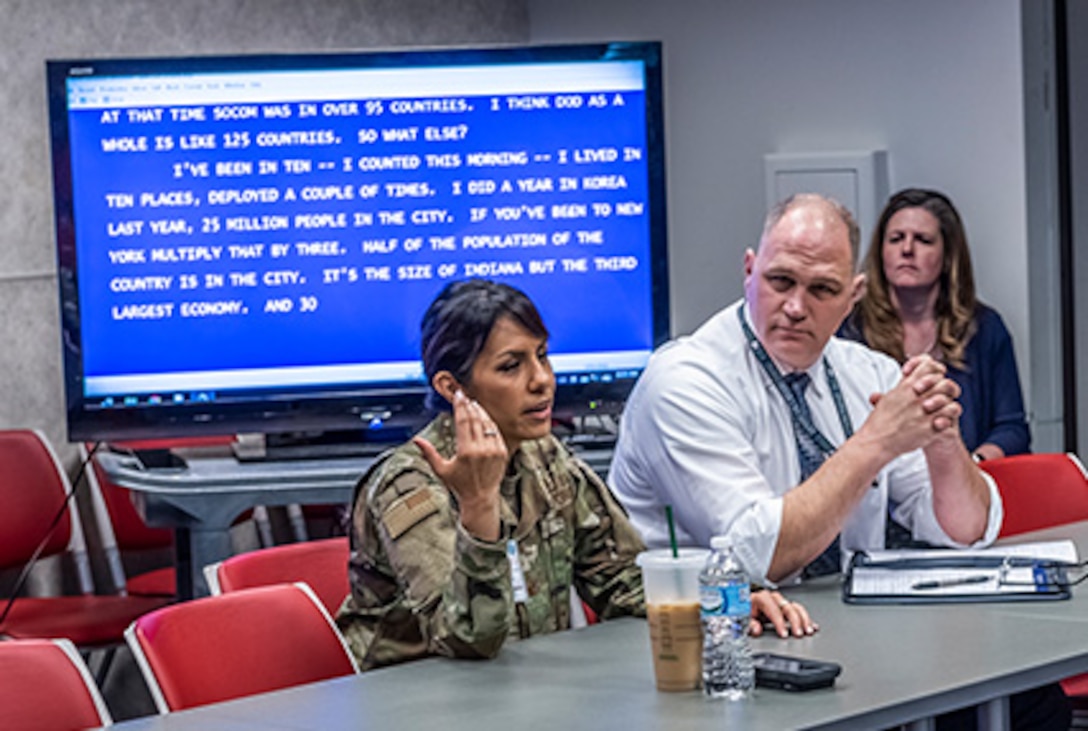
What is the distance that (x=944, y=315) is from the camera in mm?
5867

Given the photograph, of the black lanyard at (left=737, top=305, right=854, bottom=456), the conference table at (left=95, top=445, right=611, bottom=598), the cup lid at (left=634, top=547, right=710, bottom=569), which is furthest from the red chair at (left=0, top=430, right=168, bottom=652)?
the cup lid at (left=634, top=547, right=710, bottom=569)

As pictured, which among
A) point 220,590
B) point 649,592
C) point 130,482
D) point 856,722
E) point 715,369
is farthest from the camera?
point 130,482

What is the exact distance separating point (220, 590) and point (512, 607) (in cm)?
70

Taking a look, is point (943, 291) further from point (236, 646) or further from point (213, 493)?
point (236, 646)

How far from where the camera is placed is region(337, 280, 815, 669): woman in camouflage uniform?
3.09 m

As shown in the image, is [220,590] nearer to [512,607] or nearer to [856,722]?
[512,607]

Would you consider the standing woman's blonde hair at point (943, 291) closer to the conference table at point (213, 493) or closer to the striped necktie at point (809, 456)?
the conference table at point (213, 493)

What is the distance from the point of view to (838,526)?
3617mm

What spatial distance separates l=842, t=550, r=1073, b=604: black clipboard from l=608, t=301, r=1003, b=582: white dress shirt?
0.57ft

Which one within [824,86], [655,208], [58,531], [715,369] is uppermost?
[824,86]

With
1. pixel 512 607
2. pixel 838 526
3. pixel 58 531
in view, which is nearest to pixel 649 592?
pixel 512 607

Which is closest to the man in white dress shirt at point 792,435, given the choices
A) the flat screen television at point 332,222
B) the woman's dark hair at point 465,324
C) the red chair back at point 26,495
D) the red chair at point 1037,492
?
the woman's dark hair at point 465,324

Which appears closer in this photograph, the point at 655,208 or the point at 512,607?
the point at 512,607

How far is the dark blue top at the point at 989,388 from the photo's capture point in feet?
19.1
